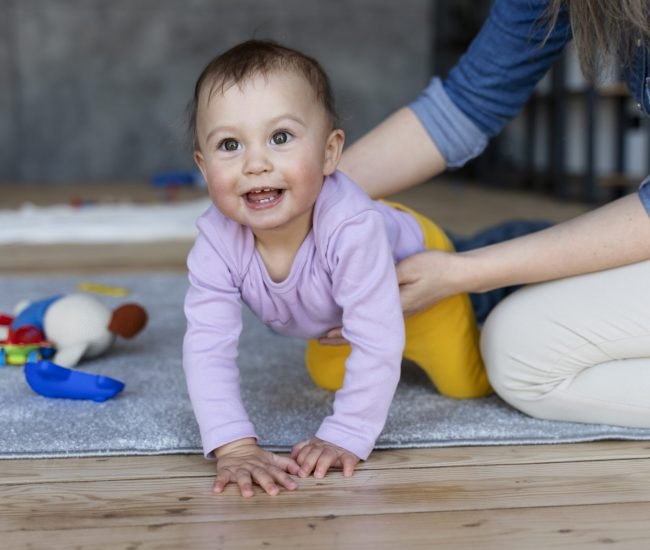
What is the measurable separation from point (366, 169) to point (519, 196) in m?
2.76

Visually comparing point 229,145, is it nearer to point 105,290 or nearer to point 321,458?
point 321,458

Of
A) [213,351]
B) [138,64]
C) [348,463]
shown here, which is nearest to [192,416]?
[213,351]

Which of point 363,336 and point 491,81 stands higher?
point 491,81

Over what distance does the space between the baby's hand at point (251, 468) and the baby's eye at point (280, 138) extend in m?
0.31

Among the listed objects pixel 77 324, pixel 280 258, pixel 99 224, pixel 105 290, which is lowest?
pixel 99 224

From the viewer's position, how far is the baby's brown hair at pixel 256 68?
0.98m

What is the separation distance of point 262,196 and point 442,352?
380mm

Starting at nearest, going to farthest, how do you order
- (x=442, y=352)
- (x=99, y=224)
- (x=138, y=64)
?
1. (x=442, y=352)
2. (x=99, y=224)
3. (x=138, y=64)

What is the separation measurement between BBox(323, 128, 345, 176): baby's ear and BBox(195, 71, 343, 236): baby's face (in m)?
0.03

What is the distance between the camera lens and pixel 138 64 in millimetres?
4895

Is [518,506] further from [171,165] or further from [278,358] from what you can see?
[171,165]

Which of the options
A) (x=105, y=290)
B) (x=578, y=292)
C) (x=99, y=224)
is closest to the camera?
(x=578, y=292)

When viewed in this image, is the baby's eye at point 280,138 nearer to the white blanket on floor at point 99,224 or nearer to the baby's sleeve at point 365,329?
the baby's sleeve at point 365,329

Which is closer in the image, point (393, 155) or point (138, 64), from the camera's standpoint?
point (393, 155)
